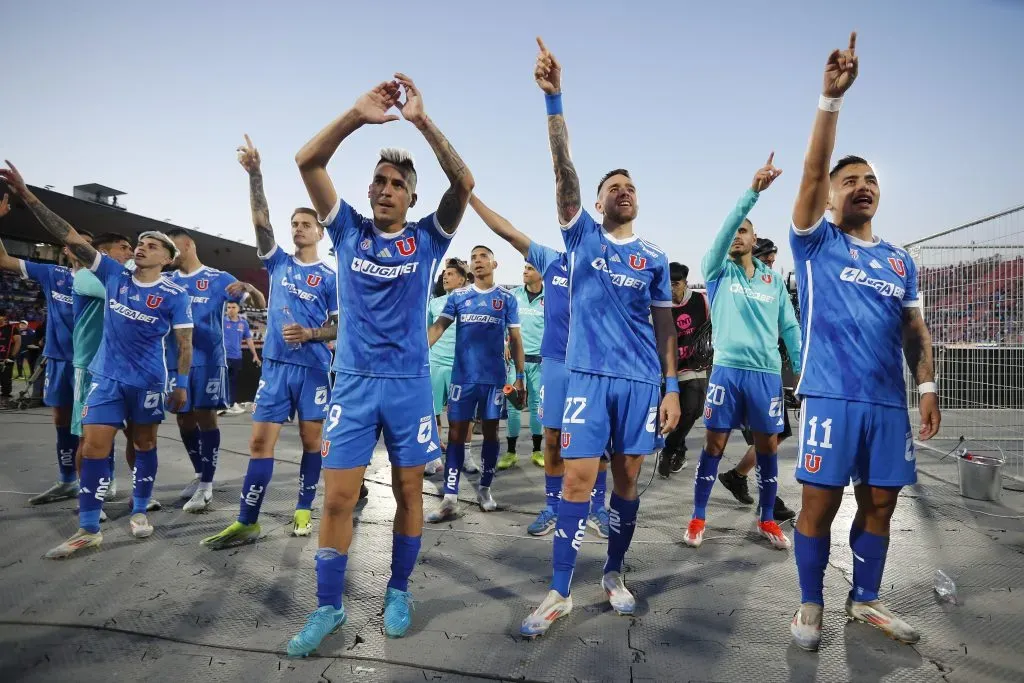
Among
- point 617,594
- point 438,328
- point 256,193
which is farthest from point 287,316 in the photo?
point 617,594

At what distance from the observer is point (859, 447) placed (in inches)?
107

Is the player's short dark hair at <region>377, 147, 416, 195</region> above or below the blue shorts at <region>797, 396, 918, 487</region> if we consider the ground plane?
above

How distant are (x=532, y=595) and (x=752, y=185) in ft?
9.16

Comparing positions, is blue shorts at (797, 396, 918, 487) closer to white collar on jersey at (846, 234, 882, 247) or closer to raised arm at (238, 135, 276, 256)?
white collar on jersey at (846, 234, 882, 247)

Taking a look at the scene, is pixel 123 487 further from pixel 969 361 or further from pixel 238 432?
pixel 969 361

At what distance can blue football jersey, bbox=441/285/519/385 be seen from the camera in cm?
525

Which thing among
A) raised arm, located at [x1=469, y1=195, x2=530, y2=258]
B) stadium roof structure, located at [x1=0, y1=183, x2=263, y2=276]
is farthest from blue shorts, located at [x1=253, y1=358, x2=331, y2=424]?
stadium roof structure, located at [x1=0, y1=183, x2=263, y2=276]

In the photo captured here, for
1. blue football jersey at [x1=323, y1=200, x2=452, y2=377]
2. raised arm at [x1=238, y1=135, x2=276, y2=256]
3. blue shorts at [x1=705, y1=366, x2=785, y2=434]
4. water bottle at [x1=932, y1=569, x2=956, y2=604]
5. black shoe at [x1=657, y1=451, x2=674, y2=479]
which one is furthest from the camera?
black shoe at [x1=657, y1=451, x2=674, y2=479]

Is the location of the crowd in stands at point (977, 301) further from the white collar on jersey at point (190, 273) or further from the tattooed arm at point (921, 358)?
the white collar on jersey at point (190, 273)

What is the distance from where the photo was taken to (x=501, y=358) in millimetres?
5312

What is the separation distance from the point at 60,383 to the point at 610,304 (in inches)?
201

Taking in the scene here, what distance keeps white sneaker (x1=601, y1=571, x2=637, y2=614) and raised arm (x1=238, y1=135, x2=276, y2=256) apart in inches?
130

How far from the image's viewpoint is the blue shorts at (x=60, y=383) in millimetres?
5154

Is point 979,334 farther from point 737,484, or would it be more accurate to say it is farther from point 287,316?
point 287,316
